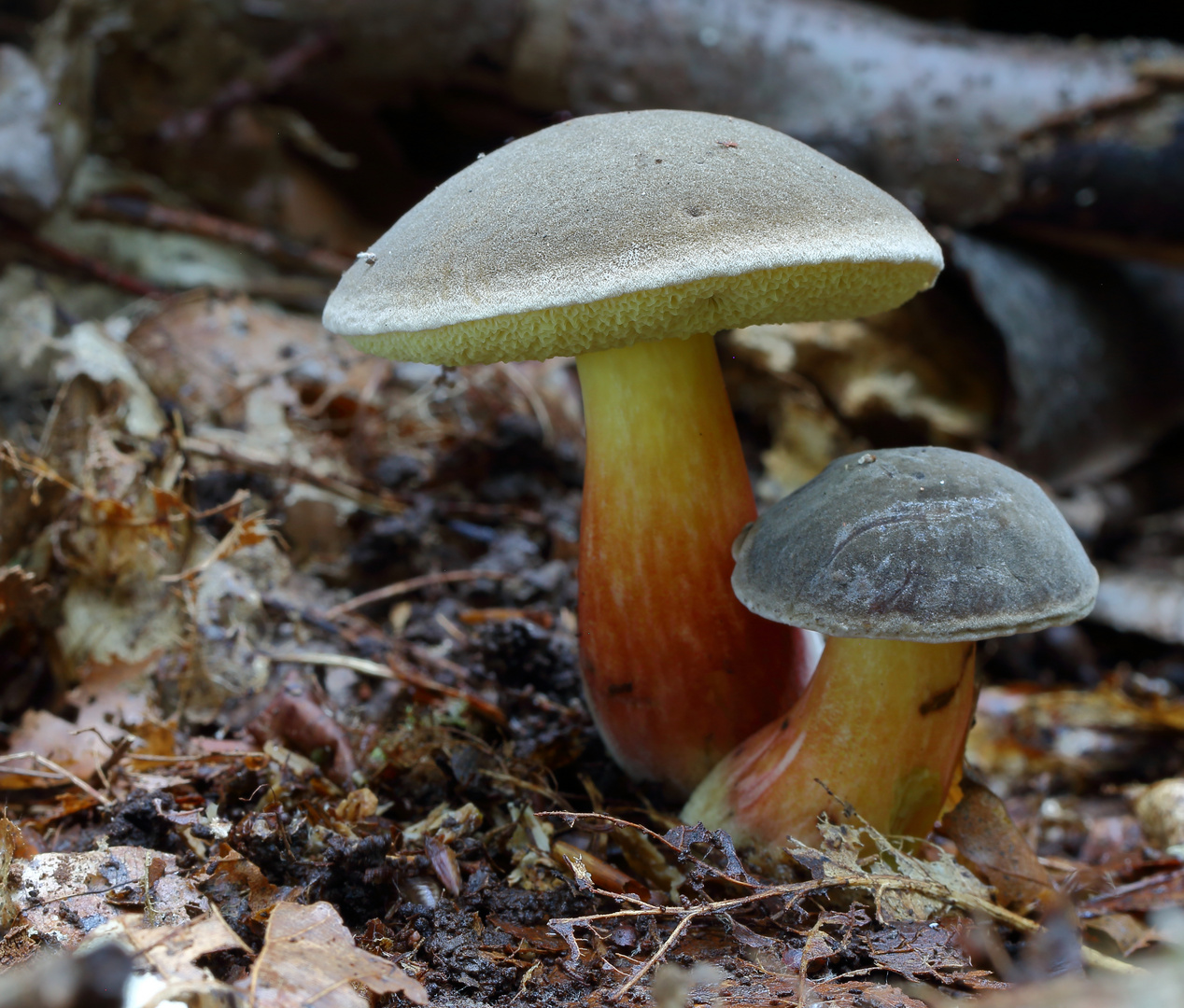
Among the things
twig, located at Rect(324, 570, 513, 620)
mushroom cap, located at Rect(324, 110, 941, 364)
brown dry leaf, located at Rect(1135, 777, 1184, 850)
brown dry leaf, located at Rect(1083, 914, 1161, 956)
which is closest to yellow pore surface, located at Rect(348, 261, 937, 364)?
mushroom cap, located at Rect(324, 110, 941, 364)

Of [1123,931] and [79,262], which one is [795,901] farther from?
[79,262]

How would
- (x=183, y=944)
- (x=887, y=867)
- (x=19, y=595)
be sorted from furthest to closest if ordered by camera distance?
(x=19, y=595)
(x=887, y=867)
(x=183, y=944)

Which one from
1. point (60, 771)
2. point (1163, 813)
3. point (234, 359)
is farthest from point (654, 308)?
point (234, 359)

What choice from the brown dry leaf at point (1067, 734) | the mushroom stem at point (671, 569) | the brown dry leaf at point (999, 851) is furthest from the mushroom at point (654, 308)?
the brown dry leaf at point (1067, 734)

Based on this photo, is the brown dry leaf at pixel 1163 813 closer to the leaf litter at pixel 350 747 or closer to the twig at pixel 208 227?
the leaf litter at pixel 350 747

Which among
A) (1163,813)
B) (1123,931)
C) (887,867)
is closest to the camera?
(887,867)

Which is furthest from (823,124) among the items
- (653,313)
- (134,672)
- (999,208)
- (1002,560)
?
(134,672)
